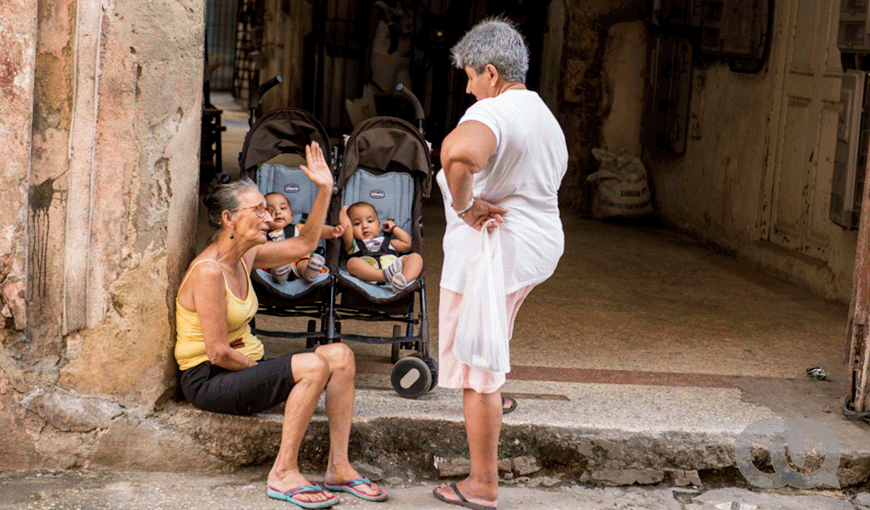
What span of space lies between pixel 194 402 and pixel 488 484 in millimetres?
1183

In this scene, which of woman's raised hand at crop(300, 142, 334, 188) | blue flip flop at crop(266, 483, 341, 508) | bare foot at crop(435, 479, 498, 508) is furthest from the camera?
woman's raised hand at crop(300, 142, 334, 188)

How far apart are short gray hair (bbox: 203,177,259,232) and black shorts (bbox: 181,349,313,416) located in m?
0.57

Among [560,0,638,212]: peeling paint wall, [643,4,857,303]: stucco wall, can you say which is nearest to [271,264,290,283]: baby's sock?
[643,4,857,303]: stucco wall

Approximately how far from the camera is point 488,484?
12.1 ft

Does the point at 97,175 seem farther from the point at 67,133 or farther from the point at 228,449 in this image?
the point at 228,449

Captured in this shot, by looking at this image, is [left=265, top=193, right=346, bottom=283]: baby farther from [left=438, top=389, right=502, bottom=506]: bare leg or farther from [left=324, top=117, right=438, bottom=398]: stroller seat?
[left=438, top=389, right=502, bottom=506]: bare leg

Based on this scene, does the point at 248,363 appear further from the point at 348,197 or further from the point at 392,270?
the point at 348,197

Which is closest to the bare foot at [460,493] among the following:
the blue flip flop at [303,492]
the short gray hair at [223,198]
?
the blue flip flop at [303,492]

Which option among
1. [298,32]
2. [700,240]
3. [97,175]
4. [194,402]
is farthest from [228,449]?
[298,32]

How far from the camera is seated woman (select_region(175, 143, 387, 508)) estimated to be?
3.66 m

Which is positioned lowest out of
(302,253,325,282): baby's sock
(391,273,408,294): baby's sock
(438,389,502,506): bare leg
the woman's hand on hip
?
(438,389,502,506): bare leg

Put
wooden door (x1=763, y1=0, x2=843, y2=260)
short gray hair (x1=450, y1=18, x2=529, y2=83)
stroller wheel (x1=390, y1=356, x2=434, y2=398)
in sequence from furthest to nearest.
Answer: wooden door (x1=763, y1=0, x2=843, y2=260) < stroller wheel (x1=390, y1=356, x2=434, y2=398) < short gray hair (x1=450, y1=18, x2=529, y2=83)

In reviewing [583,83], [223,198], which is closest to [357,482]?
[223,198]

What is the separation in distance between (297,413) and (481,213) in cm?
102
